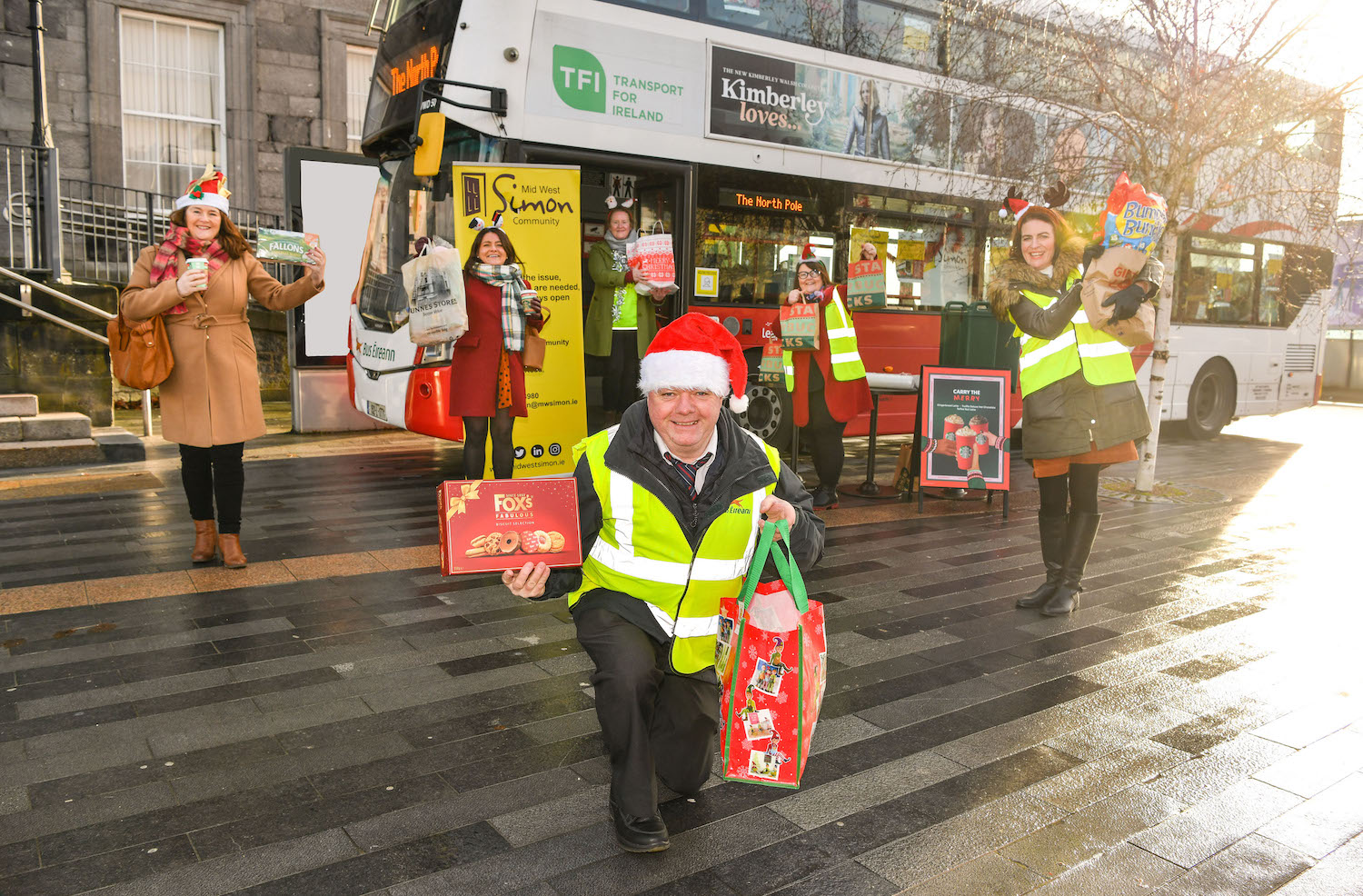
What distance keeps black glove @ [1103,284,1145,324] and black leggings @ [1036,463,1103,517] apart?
2.56ft

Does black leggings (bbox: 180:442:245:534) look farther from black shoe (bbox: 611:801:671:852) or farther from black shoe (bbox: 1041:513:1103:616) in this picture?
black shoe (bbox: 1041:513:1103:616)

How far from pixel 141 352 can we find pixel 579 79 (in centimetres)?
390

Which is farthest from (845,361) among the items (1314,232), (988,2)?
(1314,232)

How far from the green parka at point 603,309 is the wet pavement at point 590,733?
2588 millimetres

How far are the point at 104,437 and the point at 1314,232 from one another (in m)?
10.8

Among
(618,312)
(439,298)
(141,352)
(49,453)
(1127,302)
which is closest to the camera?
(1127,302)

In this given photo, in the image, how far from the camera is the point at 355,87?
15961 millimetres

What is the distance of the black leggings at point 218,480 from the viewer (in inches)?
220

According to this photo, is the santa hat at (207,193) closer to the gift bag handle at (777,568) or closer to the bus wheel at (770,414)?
the gift bag handle at (777,568)

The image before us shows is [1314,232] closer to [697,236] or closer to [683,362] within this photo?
[697,236]

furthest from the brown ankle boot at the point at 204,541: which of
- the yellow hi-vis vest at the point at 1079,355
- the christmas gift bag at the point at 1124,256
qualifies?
the christmas gift bag at the point at 1124,256

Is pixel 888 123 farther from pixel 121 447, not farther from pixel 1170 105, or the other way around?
pixel 121 447

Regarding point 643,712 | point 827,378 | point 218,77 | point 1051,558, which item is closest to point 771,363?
point 827,378

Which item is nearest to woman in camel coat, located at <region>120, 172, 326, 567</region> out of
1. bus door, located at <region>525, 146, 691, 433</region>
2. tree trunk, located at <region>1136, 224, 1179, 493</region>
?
bus door, located at <region>525, 146, 691, 433</region>
